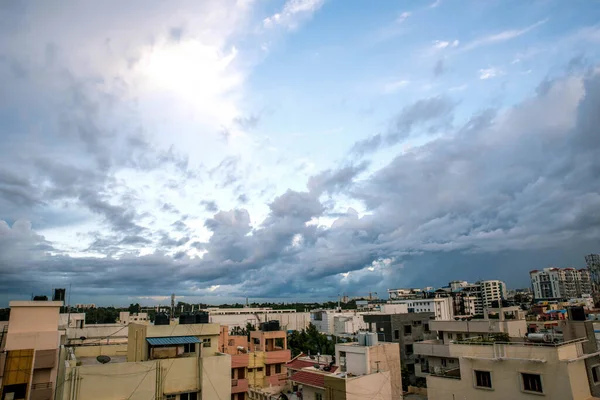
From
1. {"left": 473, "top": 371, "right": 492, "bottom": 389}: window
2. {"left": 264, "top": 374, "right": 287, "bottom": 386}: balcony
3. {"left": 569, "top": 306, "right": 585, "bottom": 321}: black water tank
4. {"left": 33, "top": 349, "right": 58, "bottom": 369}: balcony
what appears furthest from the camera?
{"left": 264, "top": 374, "right": 287, "bottom": 386}: balcony

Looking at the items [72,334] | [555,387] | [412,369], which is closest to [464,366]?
[555,387]

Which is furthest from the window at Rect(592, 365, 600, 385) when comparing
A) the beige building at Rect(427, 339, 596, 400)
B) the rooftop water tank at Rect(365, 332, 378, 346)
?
the rooftop water tank at Rect(365, 332, 378, 346)

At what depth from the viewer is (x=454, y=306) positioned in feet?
415

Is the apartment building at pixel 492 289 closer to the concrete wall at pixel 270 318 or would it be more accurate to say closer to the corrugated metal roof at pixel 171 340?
the concrete wall at pixel 270 318

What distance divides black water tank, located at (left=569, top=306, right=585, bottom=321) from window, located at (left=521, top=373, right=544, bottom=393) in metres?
6.95

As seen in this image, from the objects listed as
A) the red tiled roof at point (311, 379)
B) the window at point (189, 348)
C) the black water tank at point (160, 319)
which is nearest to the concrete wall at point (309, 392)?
the red tiled roof at point (311, 379)

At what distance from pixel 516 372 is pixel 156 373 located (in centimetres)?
2049

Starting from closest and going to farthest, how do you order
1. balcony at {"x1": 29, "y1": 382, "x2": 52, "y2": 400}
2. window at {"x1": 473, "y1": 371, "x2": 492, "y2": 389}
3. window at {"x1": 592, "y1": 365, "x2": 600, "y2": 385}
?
window at {"x1": 592, "y1": 365, "x2": 600, "y2": 385} < window at {"x1": 473, "y1": 371, "x2": 492, "y2": 389} < balcony at {"x1": 29, "y1": 382, "x2": 52, "y2": 400}

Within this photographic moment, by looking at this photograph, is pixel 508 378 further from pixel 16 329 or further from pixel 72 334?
pixel 72 334

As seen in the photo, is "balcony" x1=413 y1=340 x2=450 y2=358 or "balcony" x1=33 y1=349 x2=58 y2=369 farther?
"balcony" x1=413 y1=340 x2=450 y2=358

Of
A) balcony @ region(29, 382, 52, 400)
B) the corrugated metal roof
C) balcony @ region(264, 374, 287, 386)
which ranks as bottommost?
balcony @ region(264, 374, 287, 386)

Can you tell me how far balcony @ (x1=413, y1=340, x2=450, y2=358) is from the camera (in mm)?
44812

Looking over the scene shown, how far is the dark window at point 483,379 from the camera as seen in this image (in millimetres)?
23453

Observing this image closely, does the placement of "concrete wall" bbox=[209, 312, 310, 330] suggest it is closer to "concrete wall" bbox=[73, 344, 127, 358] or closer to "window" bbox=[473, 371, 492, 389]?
"concrete wall" bbox=[73, 344, 127, 358]
